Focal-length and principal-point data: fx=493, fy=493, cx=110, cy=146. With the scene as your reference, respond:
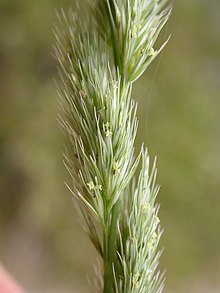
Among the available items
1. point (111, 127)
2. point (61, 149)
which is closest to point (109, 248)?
point (111, 127)

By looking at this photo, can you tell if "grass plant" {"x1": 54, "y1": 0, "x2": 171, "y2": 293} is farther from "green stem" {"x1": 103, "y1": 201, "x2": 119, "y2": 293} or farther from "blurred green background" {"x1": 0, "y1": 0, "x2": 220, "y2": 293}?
"blurred green background" {"x1": 0, "y1": 0, "x2": 220, "y2": 293}

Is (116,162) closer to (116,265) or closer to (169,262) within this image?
(116,265)

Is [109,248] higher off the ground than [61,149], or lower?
lower

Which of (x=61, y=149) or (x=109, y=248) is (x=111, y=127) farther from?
(x=61, y=149)

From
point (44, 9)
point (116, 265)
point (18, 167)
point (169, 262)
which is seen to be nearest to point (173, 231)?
point (169, 262)

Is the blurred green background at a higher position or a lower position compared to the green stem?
higher

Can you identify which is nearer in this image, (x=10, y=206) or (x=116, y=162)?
(x=116, y=162)

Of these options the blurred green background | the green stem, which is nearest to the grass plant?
the green stem

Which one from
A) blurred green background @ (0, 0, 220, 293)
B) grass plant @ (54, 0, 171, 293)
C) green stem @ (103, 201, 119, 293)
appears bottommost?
green stem @ (103, 201, 119, 293)

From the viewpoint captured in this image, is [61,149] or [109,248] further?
[61,149]
